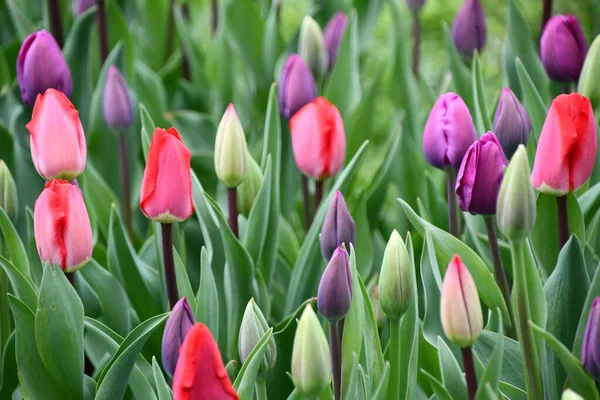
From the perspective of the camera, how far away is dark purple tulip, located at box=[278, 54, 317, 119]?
1191 millimetres

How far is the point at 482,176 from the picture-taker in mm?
782

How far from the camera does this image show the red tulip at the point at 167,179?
0.82 meters

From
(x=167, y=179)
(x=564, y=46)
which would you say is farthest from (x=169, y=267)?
(x=564, y=46)

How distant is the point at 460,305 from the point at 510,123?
367 millimetres

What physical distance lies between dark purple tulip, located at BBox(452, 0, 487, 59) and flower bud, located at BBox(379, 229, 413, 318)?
0.76m

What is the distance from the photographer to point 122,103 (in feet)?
4.24

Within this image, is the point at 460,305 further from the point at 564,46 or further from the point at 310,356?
the point at 564,46

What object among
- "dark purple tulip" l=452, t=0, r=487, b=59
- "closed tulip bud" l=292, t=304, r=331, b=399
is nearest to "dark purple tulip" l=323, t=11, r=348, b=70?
"dark purple tulip" l=452, t=0, r=487, b=59

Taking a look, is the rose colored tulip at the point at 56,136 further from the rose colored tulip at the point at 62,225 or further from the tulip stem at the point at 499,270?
the tulip stem at the point at 499,270

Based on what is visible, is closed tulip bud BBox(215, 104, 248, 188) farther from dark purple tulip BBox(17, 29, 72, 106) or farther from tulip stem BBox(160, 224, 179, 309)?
dark purple tulip BBox(17, 29, 72, 106)

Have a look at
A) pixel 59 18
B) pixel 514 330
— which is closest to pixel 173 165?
pixel 514 330

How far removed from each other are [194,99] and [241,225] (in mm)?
610

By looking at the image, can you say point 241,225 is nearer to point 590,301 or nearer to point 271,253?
point 271,253

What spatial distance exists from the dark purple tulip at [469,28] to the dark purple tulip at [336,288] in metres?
0.76
